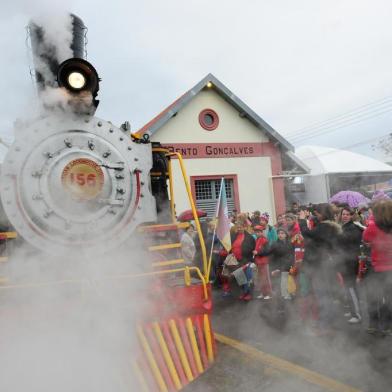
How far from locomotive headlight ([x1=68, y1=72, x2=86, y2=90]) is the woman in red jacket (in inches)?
109

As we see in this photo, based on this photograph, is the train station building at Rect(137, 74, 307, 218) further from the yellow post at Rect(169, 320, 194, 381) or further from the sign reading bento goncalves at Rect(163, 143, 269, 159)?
the yellow post at Rect(169, 320, 194, 381)

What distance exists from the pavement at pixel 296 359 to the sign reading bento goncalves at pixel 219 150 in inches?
276

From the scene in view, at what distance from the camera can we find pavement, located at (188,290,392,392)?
3076 millimetres

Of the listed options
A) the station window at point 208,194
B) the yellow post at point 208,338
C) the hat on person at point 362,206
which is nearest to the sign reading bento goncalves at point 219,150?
the station window at point 208,194

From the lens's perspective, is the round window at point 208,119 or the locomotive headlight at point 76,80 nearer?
the locomotive headlight at point 76,80

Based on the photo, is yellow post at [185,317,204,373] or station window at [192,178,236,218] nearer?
yellow post at [185,317,204,373]

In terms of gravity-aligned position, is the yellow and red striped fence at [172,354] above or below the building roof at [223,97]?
below

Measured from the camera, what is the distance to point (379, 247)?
159 inches

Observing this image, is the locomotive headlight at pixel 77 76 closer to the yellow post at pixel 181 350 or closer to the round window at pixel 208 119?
the yellow post at pixel 181 350

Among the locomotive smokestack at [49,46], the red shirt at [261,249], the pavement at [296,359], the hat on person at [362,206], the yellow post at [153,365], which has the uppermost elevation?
the locomotive smokestack at [49,46]

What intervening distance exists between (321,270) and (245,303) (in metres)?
1.75

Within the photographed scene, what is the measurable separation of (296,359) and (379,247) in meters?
1.30

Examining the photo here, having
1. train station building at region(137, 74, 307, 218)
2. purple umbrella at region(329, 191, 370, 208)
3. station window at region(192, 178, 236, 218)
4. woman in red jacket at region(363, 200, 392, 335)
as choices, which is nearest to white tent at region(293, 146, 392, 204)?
train station building at region(137, 74, 307, 218)

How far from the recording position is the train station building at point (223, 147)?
38.0ft
